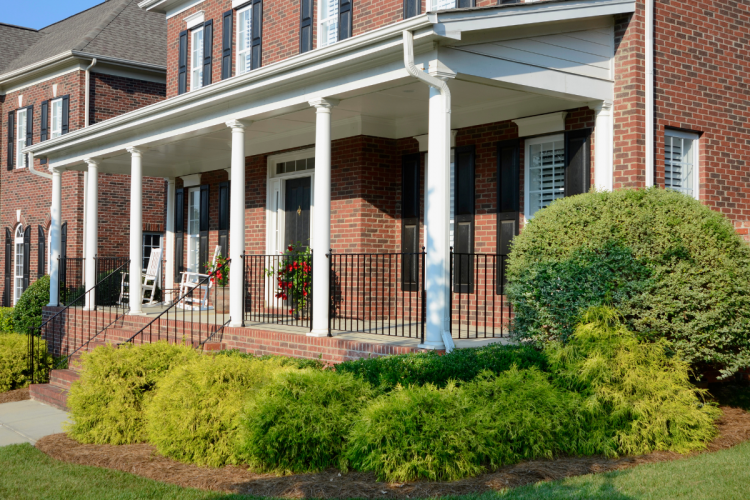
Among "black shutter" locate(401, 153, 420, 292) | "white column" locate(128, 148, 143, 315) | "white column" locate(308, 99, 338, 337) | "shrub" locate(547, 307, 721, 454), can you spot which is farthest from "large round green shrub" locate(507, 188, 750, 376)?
"white column" locate(128, 148, 143, 315)

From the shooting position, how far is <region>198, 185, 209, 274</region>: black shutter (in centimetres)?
1589

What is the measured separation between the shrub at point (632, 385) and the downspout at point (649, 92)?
274 cm

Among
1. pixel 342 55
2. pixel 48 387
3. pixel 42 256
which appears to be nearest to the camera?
pixel 342 55

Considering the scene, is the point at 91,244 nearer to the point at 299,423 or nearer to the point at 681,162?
the point at 299,423

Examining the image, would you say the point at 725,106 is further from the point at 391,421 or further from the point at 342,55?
the point at 391,421

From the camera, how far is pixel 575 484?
17.4 ft

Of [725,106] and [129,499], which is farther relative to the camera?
[725,106]

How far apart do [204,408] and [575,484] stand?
3162 mm

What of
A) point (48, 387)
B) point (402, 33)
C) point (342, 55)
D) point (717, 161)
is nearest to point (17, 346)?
point (48, 387)

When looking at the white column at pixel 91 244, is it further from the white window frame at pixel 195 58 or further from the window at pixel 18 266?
the window at pixel 18 266

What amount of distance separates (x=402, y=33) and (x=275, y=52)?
6766 millimetres

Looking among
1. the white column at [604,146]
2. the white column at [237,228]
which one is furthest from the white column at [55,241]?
the white column at [604,146]

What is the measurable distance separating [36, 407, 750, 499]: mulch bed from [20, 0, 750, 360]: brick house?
1.92 m

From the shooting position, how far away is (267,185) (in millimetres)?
13938
